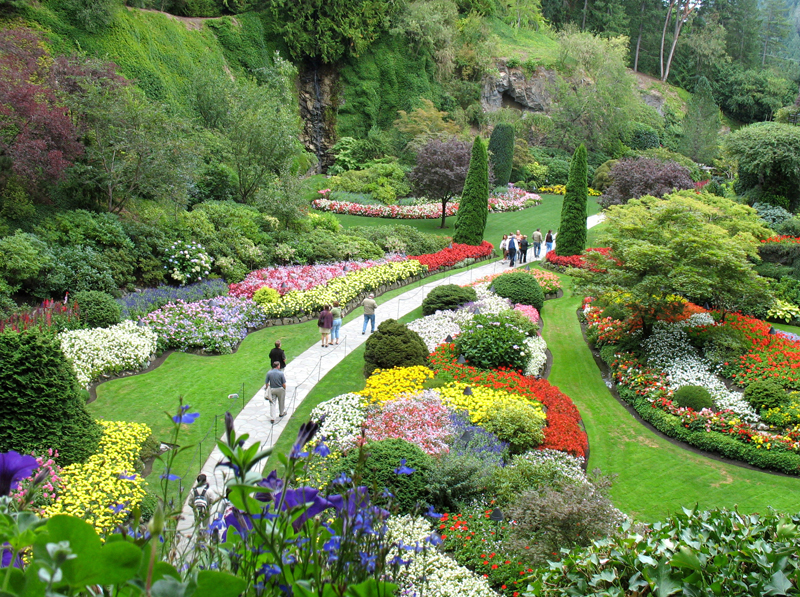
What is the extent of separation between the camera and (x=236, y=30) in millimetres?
35156

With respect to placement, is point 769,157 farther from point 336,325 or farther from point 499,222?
point 336,325

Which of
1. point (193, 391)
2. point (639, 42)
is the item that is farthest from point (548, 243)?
point (639, 42)

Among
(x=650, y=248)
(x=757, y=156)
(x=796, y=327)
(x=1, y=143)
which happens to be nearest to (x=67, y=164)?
(x=1, y=143)

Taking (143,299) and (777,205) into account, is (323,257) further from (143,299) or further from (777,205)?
(777,205)

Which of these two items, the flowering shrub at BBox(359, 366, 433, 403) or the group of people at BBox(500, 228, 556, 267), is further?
the group of people at BBox(500, 228, 556, 267)

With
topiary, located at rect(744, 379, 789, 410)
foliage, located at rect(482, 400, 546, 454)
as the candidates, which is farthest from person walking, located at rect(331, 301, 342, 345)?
topiary, located at rect(744, 379, 789, 410)

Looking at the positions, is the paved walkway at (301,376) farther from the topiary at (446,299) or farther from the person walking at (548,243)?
the person walking at (548,243)

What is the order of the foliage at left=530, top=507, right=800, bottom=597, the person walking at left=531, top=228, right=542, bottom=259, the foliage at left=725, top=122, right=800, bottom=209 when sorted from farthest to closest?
the person walking at left=531, top=228, right=542, bottom=259
the foliage at left=725, top=122, right=800, bottom=209
the foliage at left=530, top=507, right=800, bottom=597

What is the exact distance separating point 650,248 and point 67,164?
15115mm

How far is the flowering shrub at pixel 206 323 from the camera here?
46.8ft

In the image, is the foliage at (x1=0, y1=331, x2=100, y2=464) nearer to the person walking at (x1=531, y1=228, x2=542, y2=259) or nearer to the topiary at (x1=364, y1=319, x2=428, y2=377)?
the topiary at (x1=364, y1=319, x2=428, y2=377)

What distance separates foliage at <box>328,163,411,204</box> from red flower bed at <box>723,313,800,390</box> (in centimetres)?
2103

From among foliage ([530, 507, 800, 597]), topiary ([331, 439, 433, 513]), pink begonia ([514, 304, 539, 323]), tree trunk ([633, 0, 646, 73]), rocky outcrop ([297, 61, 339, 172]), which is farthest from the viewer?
tree trunk ([633, 0, 646, 73])

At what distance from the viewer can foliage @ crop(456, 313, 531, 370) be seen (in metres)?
13.4
